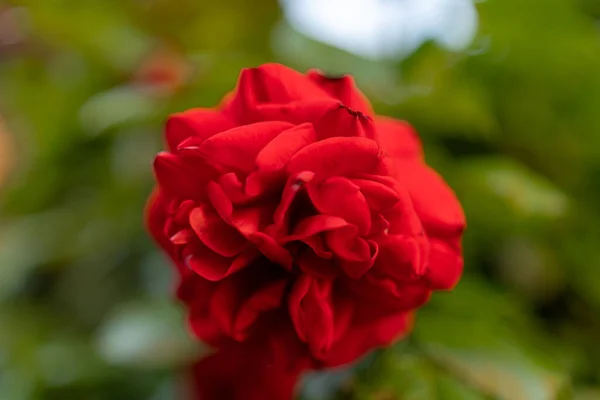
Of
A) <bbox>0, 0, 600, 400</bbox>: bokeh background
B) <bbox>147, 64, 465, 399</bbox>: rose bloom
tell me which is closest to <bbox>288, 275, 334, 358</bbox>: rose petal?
<bbox>147, 64, 465, 399</bbox>: rose bloom

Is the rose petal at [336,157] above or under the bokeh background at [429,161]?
above

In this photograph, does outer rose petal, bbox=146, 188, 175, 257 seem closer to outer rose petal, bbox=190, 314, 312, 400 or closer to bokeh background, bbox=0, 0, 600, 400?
outer rose petal, bbox=190, 314, 312, 400

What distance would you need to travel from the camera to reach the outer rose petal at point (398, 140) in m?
0.33

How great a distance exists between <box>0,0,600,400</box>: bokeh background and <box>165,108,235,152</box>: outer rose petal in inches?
8.2

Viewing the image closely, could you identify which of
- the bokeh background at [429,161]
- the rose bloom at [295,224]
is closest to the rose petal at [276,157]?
the rose bloom at [295,224]

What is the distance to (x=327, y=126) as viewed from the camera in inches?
10.9

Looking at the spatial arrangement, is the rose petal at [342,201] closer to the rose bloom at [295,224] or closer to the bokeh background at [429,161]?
the rose bloom at [295,224]

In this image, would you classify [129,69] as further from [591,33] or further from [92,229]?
[591,33]

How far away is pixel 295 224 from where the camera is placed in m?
0.28

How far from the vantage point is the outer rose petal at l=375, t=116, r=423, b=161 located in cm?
33

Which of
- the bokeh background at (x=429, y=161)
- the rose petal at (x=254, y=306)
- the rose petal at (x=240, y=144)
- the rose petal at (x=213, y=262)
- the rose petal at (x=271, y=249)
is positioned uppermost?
the rose petal at (x=240, y=144)

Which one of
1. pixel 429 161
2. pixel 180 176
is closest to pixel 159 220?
pixel 180 176

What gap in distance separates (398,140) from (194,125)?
0.11 metres

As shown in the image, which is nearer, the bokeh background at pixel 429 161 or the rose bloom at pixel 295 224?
the rose bloom at pixel 295 224
